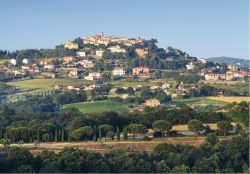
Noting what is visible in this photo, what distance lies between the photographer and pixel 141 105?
138 ft

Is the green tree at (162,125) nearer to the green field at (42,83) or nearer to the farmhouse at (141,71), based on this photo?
the green field at (42,83)

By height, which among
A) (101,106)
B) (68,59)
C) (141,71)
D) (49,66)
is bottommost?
(101,106)

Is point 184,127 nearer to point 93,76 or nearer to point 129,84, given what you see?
point 129,84

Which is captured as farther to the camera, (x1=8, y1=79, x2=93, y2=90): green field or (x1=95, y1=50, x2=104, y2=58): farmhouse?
(x1=95, y1=50, x2=104, y2=58): farmhouse

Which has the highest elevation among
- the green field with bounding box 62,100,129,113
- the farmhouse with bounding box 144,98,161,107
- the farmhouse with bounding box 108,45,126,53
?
the farmhouse with bounding box 108,45,126,53

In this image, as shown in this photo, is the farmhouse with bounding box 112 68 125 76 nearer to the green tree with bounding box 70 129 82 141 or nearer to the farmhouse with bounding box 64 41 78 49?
the farmhouse with bounding box 64 41 78 49

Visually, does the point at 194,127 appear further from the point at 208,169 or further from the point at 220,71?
the point at 220,71

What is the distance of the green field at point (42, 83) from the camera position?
169 feet

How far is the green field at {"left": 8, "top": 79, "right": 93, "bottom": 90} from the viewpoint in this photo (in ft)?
169

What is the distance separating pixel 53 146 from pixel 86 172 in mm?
5771

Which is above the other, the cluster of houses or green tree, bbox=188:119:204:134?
the cluster of houses

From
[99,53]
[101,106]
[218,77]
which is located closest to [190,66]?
[218,77]

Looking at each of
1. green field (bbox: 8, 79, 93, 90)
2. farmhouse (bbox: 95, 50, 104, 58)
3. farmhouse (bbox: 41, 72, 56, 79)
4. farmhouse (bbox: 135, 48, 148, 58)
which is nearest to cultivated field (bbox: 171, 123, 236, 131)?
green field (bbox: 8, 79, 93, 90)

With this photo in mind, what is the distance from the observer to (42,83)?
53375mm
